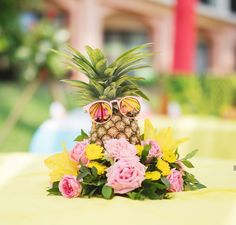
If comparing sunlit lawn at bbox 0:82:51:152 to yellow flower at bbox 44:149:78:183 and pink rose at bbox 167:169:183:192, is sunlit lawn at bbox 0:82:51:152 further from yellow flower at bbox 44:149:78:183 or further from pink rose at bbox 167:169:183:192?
pink rose at bbox 167:169:183:192

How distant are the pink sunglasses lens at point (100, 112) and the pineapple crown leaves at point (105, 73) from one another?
0.11 ft

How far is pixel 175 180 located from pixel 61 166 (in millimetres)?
364

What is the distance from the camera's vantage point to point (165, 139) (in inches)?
85.1

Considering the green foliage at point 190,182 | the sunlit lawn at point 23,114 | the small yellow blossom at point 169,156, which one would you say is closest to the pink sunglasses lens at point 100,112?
the small yellow blossom at point 169,156

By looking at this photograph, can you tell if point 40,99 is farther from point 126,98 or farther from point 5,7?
point 126,98

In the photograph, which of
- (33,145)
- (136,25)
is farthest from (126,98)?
(136,25)

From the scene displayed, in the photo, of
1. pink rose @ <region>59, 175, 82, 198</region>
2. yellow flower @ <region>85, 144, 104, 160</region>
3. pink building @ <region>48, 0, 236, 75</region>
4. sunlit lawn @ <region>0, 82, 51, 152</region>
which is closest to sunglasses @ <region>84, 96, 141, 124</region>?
yellow flower @ <region>85, 144, 104, 160</region>

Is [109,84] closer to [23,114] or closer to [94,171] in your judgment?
[94,171]

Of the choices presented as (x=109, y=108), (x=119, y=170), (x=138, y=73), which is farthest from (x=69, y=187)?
(x=138, y=73)

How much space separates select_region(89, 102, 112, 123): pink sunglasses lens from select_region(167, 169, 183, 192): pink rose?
0.27 m

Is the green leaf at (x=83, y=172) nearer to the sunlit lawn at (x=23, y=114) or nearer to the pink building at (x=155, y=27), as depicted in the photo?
the sunlit lawn at (x=23, y=114)

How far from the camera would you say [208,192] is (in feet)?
6.89

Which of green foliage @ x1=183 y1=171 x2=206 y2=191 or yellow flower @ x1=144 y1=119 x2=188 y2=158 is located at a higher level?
yellow flower @ x1=144 y1=119 x2=188 y2=158

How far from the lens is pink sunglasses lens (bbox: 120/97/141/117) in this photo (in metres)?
2.12
